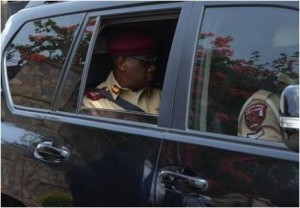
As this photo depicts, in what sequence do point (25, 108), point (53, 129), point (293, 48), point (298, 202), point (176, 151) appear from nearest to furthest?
point (298, 202), point (293, 48), point (176, 151), point (53, 129), point (25, 108)

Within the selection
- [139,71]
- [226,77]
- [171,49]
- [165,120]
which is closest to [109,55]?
[139,71]

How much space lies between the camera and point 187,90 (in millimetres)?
2193

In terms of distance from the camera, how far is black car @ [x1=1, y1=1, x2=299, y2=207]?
6.34ft

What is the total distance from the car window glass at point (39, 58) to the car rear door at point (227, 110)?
89 centimetres

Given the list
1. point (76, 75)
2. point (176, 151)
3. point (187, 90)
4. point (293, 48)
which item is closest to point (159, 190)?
point (176, 151)

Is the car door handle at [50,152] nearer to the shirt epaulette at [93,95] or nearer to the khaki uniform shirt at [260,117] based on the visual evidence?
the shirt epaulette at [93,95]

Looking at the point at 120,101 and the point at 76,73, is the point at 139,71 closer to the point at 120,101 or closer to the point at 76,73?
the point at 120,101

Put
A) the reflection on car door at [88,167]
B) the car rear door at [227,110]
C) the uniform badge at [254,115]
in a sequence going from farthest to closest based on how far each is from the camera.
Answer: the reflection on car door at [88,167]
the uniform badge at [254,115]
the car rear door at [227,110]

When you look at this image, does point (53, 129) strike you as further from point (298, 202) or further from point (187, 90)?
point (298, 202)

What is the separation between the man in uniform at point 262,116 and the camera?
2021mm

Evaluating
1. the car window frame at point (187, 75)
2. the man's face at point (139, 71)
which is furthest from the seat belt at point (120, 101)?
the car window frame at point (187, 75)

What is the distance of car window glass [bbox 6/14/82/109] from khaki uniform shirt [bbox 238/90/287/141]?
3.73ft

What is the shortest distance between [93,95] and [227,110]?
3.24 ft

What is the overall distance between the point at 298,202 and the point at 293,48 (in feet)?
1.85
